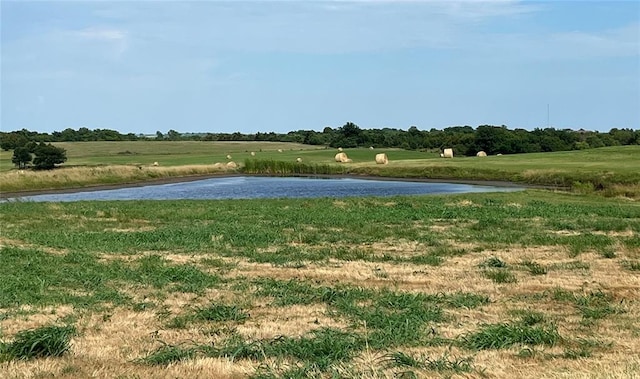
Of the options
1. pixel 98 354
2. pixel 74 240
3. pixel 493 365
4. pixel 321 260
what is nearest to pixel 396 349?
pixel 493 365

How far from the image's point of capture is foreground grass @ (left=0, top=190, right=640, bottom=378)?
22.5ft

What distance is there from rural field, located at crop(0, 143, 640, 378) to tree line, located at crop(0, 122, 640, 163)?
75083 mm

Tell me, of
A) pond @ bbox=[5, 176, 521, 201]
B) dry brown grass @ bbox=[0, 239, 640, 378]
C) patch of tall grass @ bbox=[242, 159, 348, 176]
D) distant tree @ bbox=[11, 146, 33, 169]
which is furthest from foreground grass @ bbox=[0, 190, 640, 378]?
patch of tall grass @ bbox=[242, 159, 348, 176]

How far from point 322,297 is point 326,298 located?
74 millimetres

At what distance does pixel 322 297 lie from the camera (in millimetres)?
10523

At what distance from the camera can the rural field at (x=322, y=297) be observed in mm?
6840

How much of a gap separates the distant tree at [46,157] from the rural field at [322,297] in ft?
178

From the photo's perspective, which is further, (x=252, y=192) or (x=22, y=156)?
(x=22, y=156)

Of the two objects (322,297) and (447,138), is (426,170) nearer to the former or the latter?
(447,138)

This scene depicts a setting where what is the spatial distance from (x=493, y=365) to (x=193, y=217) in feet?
64.8

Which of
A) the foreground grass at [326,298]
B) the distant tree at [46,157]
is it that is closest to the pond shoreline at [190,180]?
the distant tree at [46,157]

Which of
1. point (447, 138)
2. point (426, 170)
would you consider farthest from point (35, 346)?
point (447, 138)

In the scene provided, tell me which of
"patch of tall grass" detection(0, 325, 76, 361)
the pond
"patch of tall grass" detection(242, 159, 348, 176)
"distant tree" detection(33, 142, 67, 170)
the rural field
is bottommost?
the pond

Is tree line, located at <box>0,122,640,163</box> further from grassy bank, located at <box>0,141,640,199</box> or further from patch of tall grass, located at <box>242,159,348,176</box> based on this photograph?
patch of tall grass, located at <box>242,159,348,176</box>
